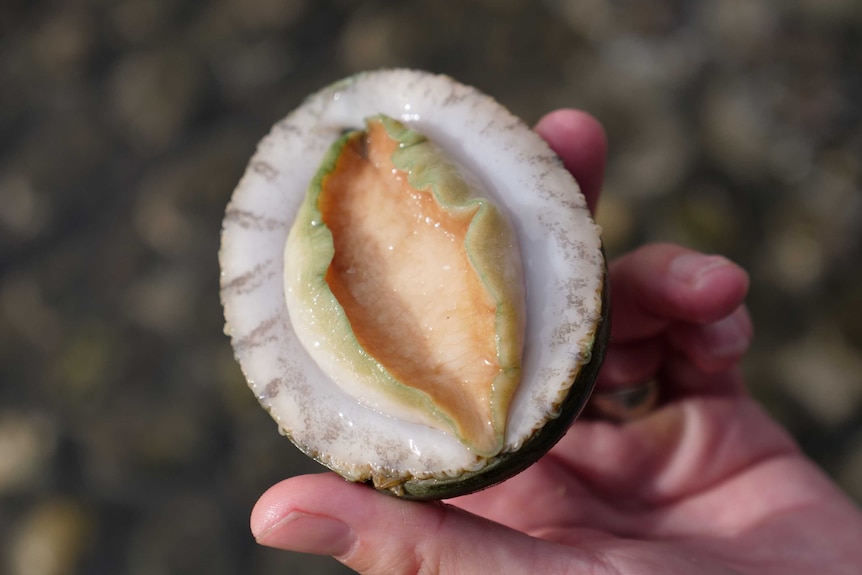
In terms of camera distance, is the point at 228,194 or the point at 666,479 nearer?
the point at 666,479

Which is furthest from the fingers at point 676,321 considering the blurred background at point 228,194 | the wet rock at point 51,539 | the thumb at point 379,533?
the wet rock at point 51,539

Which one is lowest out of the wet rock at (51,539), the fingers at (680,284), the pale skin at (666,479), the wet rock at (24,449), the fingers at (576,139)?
the wet rock at (51,539)

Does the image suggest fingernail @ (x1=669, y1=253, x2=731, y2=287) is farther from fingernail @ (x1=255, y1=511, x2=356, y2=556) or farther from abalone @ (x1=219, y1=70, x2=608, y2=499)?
fingernail @ (x1=255, y1=511, x2=356, y2=556)

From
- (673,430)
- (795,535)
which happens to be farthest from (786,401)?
(795,535)

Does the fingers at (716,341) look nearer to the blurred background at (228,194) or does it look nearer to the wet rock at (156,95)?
the blurred background at (228,194)

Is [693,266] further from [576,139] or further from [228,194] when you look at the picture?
[228,194]


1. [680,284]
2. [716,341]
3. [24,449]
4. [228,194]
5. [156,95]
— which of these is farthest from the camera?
[156,95]

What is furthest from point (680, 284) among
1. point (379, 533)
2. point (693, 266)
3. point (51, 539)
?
point (51, 539)

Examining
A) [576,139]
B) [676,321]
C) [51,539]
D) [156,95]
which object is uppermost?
[576,139]
